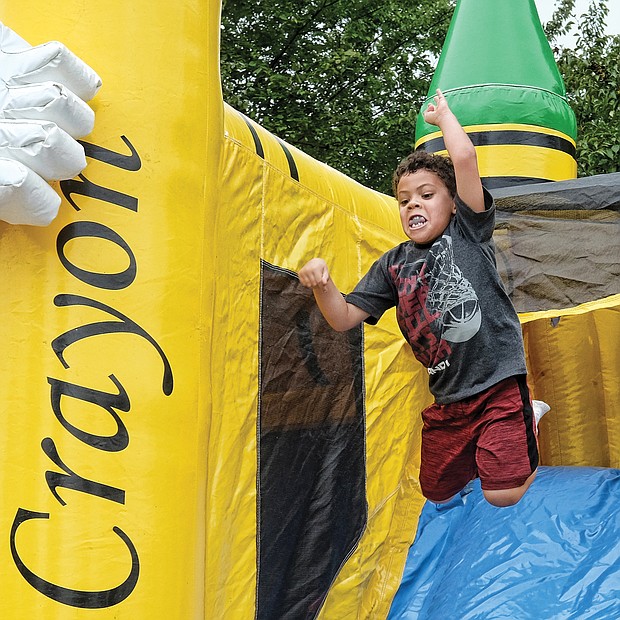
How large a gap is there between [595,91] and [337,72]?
9.88ft

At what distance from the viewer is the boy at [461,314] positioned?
2.09 metres

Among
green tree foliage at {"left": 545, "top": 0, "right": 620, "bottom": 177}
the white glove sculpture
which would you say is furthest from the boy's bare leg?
green tree foliage at {"left": 545, "top": 0, "right": 620, "bottom": 177}

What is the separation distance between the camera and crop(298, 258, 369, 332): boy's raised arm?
6.03 feet

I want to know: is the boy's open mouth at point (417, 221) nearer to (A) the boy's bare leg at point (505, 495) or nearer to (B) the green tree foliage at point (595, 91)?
(A) the boy's bare leg at point (505, 495)

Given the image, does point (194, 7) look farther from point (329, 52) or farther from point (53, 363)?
point (329, 52)

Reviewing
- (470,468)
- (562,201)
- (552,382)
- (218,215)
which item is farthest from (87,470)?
(552,382)

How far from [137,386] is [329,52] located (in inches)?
375

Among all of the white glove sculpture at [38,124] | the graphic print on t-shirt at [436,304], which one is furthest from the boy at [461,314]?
the white glove sculpture at [38,124]

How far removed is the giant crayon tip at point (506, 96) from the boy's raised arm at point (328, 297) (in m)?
1.96

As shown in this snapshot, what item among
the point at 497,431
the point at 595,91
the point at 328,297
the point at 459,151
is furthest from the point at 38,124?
the point at 595,91

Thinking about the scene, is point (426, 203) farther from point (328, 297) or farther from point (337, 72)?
point (337, 72)

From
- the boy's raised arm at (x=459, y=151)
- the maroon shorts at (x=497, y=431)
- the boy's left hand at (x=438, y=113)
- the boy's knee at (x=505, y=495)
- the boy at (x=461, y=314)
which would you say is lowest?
the boy's knee at (x=505, y=495)

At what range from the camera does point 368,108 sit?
10648mm

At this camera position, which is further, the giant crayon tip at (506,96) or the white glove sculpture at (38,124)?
the giant crayon tip at (506,96)
